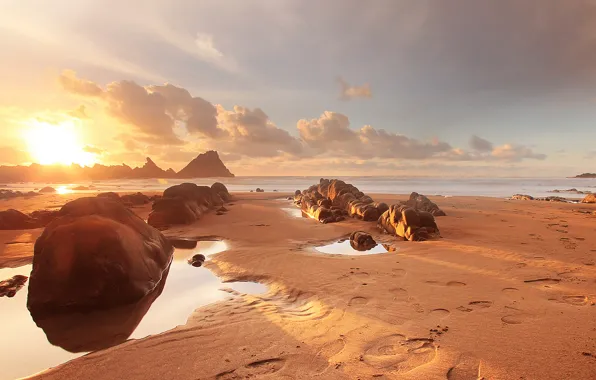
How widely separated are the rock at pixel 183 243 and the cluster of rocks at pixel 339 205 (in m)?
6.72

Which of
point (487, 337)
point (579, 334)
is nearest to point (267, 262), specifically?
point (487, 337)

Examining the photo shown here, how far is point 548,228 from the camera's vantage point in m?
12.1

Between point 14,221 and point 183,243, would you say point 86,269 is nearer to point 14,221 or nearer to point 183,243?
point 183,243

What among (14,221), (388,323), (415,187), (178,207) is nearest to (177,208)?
(178,207)

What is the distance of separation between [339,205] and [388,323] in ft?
49.2

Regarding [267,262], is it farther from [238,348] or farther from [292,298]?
[238,348]

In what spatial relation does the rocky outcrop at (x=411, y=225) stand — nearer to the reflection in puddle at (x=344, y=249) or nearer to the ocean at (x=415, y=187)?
the reflection in puddle at (x=344, y=249)

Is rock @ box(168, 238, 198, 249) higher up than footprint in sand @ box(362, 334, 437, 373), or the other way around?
footprint in sand @ box(362, 334, 437, 373)

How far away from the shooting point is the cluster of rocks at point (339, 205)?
15.2 metres

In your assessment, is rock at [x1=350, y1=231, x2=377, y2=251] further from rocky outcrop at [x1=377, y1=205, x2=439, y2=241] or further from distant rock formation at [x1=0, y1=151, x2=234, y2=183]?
distant rock formation at [x1=0, y1=151, x2=234, y2=183]

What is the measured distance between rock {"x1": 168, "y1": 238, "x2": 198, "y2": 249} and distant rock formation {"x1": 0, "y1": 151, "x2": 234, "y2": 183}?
11132 cm

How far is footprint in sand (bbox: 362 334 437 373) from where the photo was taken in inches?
130

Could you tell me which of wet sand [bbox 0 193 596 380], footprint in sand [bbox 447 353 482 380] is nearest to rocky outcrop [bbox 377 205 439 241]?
wet sand [bbox 0 193 596 380]

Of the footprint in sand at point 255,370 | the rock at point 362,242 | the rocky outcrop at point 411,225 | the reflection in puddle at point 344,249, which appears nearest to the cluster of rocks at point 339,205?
the rocky outcrop at point 411,225
